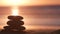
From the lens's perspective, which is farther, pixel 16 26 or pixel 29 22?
pixel 29 22

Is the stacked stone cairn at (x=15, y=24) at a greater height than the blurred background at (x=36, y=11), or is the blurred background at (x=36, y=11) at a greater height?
the blurred background at (x=36, y=11)

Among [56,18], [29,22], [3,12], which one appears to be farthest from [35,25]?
[3,12]

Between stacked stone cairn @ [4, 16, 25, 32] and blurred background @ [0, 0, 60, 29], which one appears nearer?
stacked stone cairn @ [4, 16, 25, 32]

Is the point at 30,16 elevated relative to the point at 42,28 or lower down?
elevated

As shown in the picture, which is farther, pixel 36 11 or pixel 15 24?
pixel 36 11

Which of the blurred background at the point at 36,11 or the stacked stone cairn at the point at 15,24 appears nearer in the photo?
the stacked stone cairn at the point at 15,24

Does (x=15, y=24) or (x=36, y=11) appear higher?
(x=36, y=11)

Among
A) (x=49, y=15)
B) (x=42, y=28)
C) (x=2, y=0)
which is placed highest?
(x=2, y=0)

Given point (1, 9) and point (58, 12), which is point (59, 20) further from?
point (1, 9)

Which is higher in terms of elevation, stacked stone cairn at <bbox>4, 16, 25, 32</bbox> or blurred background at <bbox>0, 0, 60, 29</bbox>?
blurred background at <bbox>0, 0, 60, 29</bbox>

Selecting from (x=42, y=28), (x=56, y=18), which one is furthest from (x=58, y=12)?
(x=42, y=28)
